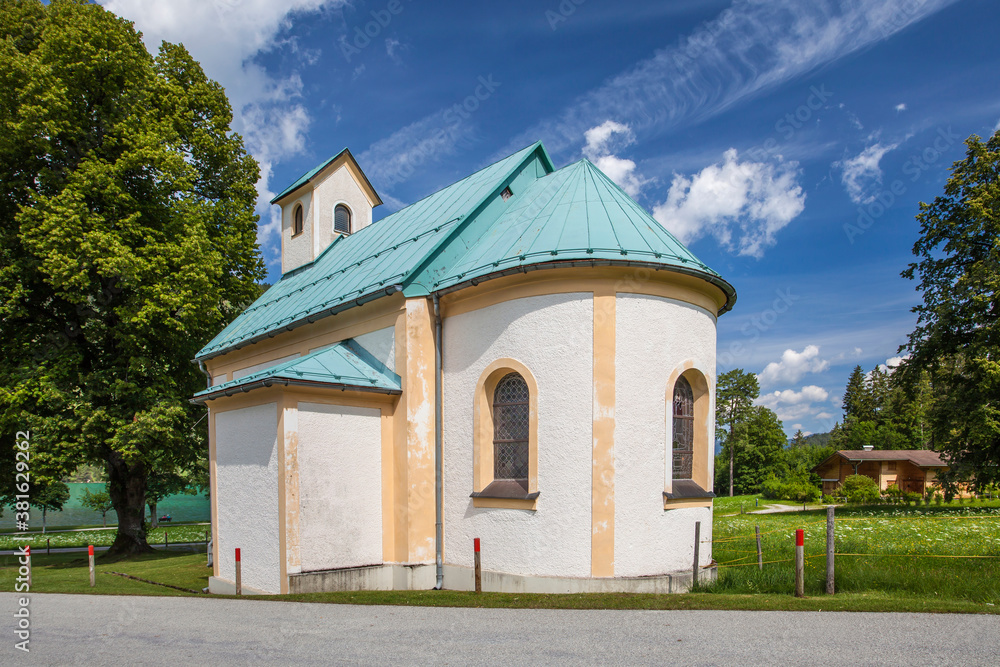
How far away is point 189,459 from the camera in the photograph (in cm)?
2069

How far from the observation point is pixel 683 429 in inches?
444

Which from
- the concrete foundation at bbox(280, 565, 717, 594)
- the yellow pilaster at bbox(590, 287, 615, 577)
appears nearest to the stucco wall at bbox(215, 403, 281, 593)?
the concrete foundation at bbox(280, 565, 717, 594)

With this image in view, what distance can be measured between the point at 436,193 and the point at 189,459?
41.1 feet

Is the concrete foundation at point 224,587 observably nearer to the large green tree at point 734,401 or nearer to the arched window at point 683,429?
the arched window at point 683,429

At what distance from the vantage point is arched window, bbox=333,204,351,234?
69.4 feet

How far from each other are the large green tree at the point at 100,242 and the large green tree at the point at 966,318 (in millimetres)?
25775

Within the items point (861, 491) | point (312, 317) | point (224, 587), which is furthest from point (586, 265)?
point (861, 491)

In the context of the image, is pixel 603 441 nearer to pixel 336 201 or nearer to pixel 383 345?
pixel 383 345

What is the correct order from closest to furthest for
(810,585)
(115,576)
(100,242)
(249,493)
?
(810,585), (249,493), (115,576), (100,242)

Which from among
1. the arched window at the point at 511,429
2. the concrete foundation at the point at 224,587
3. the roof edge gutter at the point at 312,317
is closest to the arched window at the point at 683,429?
the arched window at the point at 511,429

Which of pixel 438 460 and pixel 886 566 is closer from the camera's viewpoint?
pixel 886 566

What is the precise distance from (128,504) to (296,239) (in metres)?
10.4

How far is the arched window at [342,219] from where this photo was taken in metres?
Answer: 21.2

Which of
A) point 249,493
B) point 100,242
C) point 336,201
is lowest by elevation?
point 249,493
